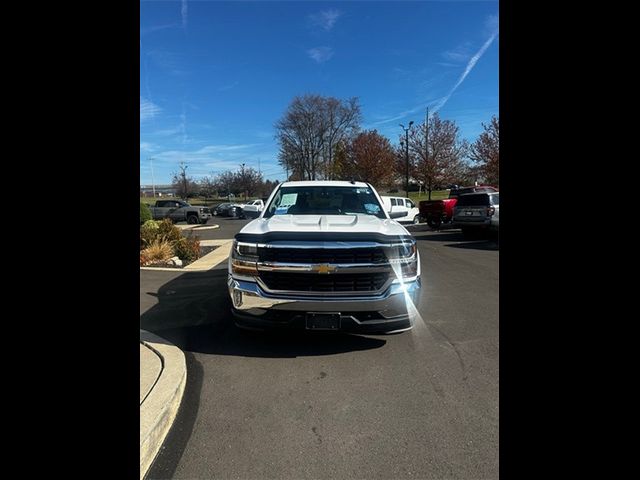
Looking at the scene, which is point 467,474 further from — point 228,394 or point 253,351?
point 253,351

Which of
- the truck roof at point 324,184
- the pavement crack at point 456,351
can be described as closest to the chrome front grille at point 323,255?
the pavement crack at point 456,351

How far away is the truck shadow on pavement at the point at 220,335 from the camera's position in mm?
3871

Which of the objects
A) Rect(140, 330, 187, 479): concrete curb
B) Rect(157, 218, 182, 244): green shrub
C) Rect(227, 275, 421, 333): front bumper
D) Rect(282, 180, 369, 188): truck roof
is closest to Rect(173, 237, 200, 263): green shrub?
Rect(157, 218, 182, 244): green shrub

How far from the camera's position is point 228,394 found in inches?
119

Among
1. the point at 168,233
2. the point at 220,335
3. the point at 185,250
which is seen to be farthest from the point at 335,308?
the point at 168,233

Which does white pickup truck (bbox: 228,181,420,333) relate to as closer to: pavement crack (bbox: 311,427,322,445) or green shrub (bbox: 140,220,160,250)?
pavement crack (bbox: 311,427,322,445)

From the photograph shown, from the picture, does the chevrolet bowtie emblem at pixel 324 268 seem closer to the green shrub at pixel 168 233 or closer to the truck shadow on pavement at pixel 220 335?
the truck shadow on pavement at pixel 220 335

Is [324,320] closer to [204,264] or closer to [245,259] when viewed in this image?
[245,259]

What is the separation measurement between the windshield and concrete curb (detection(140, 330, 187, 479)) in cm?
211

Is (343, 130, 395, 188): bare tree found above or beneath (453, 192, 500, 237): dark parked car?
above

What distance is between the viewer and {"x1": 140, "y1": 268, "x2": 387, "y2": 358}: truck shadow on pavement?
3.87 meters

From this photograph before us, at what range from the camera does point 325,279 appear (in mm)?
3445

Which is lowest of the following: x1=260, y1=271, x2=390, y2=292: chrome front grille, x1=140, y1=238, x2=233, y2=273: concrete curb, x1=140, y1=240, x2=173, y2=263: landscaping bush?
x1=140, y1=238, x2=233, y2=273: concrete curb

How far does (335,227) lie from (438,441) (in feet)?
6.57
